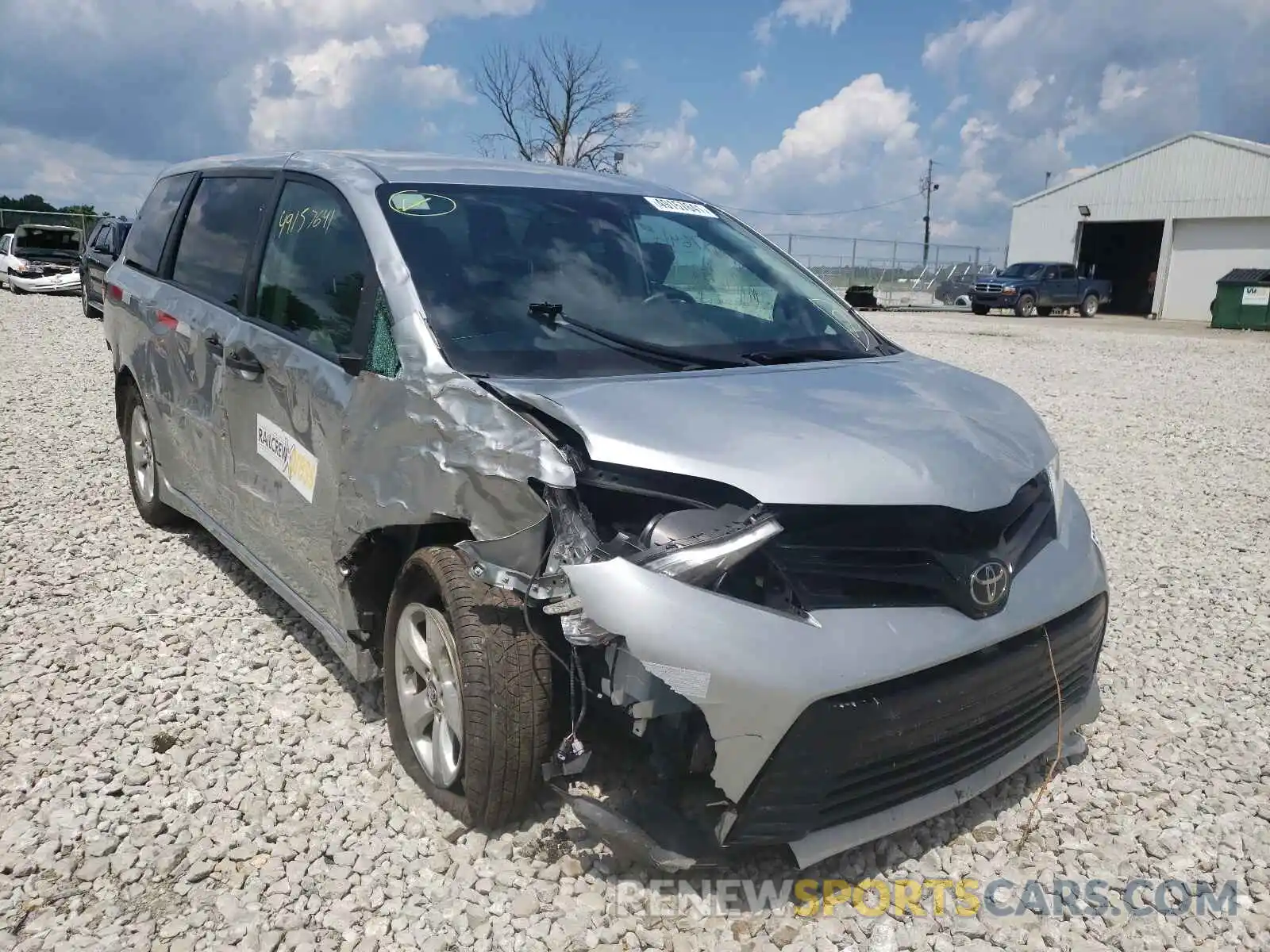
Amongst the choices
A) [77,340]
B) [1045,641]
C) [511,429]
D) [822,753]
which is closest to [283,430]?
[511,429]

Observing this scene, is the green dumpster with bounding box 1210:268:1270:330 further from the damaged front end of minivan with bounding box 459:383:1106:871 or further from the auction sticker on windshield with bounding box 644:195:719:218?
the damaged front end of minivan with bounding box 459:383:1106:871

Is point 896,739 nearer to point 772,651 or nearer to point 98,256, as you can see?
point 772,651

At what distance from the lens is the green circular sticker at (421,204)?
10.5ft

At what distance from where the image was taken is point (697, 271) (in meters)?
3.68

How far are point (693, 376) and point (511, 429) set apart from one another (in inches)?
24.9

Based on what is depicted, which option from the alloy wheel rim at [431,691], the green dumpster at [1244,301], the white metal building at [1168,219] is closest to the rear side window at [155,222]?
the alloy wheel rim at [431,691]

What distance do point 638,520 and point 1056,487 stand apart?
56.7 inches

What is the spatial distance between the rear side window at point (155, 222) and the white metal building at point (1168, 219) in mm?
36038

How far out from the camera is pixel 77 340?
47.9 feet

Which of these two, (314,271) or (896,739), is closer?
(896,739)

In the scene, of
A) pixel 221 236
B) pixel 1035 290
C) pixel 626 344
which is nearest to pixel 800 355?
pixel 626 344

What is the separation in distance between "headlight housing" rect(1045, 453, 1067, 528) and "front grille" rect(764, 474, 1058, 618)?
541 mm

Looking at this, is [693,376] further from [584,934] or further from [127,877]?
[127,877]

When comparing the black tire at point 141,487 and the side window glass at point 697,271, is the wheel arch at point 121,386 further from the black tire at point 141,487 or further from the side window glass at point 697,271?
the side window glass at point 697,271
